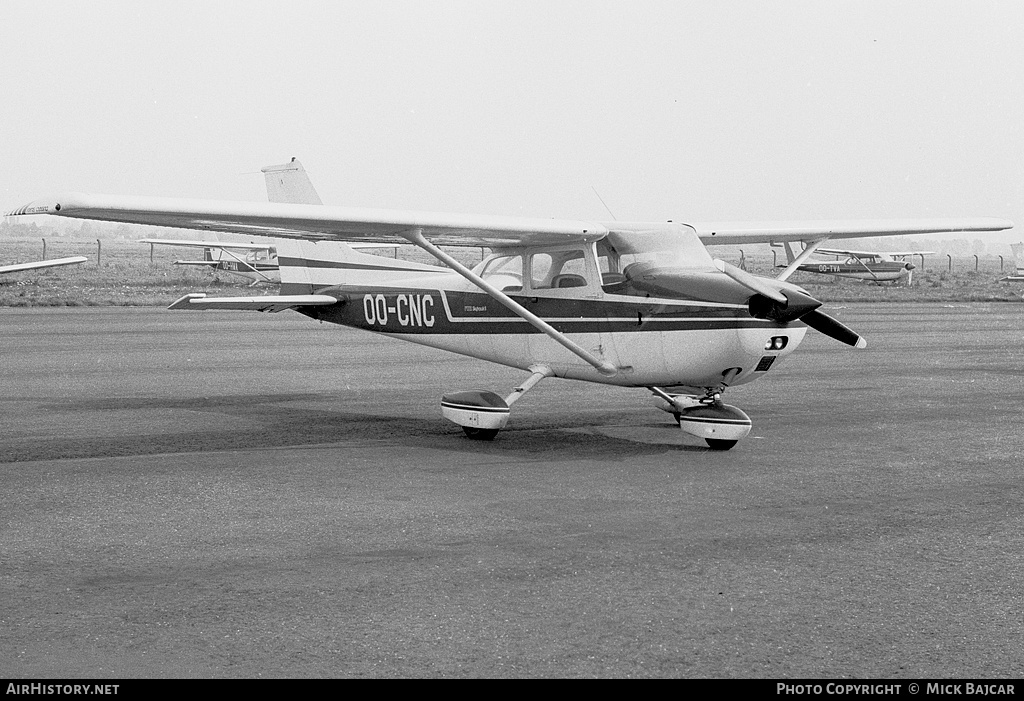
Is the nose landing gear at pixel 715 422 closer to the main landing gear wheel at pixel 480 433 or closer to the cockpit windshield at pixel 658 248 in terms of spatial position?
the cockpit windshield at pixel 658 248

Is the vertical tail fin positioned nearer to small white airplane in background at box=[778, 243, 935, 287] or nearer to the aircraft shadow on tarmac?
the aircraft shadow on tarmac

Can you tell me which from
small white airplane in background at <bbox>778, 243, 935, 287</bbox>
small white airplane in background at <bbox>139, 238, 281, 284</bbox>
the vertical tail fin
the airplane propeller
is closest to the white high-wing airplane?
the airplane propeller

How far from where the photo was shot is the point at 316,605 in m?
5.00

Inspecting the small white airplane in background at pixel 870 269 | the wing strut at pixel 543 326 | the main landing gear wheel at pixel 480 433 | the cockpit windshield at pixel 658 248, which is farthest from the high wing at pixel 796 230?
the small white airplane in background at pixel 870 269

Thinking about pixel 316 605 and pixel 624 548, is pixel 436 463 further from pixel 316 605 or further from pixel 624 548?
pixel 316 605

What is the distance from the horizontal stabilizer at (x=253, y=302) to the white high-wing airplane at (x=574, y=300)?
4cm

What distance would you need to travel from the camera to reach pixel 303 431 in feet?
35.0

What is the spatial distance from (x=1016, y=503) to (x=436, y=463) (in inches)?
170

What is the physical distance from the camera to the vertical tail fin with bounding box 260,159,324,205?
42.4 ft

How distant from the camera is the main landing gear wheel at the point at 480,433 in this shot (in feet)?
33.1

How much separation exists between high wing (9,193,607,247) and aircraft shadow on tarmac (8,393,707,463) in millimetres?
1875

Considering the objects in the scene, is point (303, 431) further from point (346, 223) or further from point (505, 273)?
point (505, 273)

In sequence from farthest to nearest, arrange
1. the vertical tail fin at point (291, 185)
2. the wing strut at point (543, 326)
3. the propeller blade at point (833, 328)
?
the vertical tail fin at point (291, 185)
the propeller blade at point (833, 328)
the wing strut at point (543, 326)
